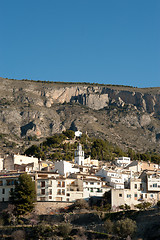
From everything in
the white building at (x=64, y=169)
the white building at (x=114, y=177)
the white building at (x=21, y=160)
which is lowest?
the white building at (x=114, y=177)

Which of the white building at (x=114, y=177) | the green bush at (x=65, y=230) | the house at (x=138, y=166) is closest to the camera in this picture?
the green bush at (x=65, y=230)

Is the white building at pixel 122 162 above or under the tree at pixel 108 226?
above

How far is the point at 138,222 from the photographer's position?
230 feet

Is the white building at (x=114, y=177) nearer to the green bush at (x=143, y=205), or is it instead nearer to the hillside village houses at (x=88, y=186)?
the hillside village houses at (x=88, y=186)

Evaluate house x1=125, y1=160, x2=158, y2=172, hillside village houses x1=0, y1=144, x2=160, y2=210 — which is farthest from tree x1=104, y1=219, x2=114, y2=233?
house x1=125, y1=160, x2=158, y2=172

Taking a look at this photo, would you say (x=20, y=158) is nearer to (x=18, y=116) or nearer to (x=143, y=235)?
(x=143, y=235)

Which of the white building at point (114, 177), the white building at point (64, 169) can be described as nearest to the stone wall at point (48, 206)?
the white building at point (114, 177)

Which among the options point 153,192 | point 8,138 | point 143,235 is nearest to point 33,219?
point 143,235

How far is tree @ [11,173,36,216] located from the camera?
77719mm

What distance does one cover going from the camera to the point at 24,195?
78.8 m

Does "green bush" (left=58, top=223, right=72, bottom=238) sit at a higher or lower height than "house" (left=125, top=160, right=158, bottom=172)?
lower

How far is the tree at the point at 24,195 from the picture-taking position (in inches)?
3060

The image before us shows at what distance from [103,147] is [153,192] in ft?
180

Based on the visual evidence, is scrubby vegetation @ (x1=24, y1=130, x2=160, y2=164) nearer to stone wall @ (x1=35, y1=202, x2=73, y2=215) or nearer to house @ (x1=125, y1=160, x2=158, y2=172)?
house @ (x1=125, y1=160, x2=158, y2=172)
